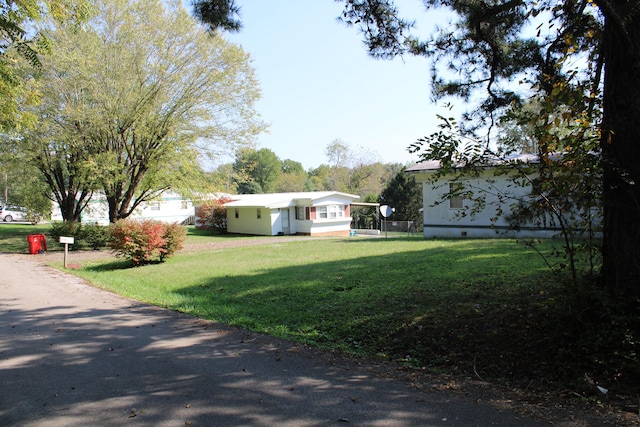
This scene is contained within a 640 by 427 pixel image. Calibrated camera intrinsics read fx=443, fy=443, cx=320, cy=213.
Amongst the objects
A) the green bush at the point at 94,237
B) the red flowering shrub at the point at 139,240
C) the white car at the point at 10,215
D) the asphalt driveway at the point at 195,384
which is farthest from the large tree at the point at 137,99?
the white car at the point at 10,215

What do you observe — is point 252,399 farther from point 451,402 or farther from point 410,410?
point 451,402

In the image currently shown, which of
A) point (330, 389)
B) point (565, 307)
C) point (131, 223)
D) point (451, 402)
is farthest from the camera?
point (131, 223)

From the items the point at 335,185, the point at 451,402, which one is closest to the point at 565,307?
the point at 451,402

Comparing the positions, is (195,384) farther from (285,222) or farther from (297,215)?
(297,215)

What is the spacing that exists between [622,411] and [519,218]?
2.30 meters

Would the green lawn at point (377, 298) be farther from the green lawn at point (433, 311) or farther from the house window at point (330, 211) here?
the house window at point (330, 211)

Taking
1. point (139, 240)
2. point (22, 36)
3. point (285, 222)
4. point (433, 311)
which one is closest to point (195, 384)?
point (433, 311)

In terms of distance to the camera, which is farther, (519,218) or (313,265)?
(313,265)

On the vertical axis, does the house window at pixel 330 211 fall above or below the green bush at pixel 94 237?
above

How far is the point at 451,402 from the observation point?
152 inches

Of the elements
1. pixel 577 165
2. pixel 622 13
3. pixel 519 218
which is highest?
pixel 622 13

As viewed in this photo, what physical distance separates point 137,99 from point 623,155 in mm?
22312

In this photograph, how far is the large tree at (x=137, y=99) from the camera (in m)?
21.2

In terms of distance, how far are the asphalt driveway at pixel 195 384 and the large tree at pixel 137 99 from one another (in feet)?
55.5
